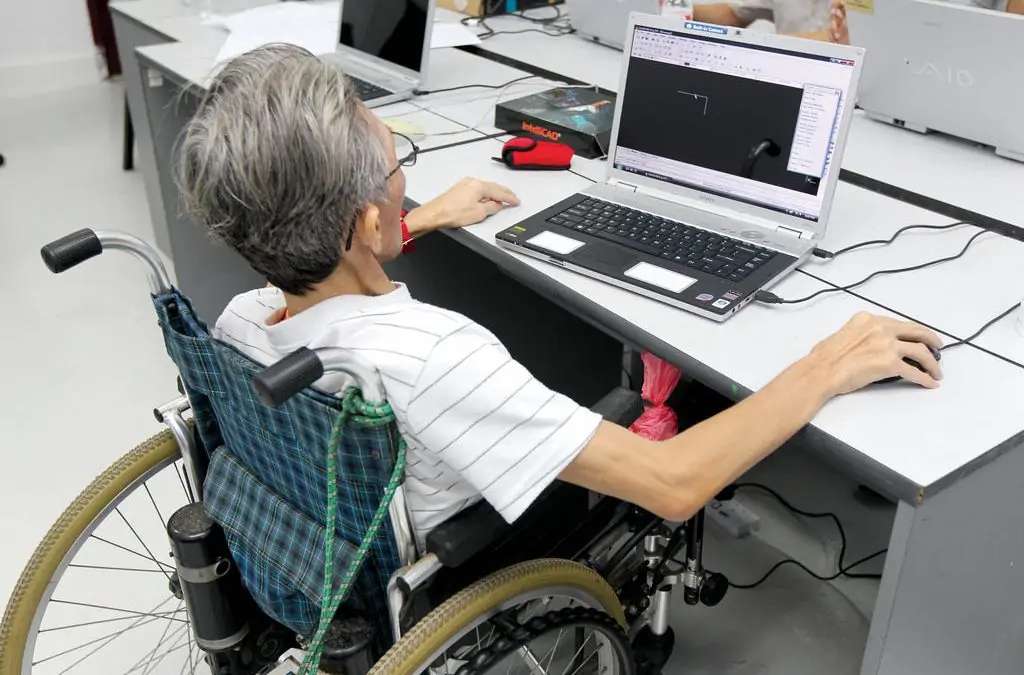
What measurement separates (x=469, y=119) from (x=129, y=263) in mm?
1583

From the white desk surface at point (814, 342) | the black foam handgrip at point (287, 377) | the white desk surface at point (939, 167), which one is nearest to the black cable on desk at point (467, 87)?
the white desk surface at point (939, 167)

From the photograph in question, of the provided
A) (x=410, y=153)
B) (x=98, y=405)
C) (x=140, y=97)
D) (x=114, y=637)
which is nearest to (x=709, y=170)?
(x=410, y=153)

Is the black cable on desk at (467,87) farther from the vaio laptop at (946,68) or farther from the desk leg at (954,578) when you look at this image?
the desk leg at (954,578)

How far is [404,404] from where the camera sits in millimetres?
892

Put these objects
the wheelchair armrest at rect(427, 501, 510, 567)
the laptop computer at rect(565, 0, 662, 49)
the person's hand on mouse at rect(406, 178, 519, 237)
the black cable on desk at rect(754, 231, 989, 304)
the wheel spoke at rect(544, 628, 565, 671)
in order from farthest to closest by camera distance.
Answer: the laptop computer at rect(565, 0, 662, 49) → the person's hand on mouse at rect(406, 178, 519, 237) → the black cable on desk at rect(754, 231, 989, 304) → the wheel spoke at rect(544, 628, 565, 671) → the wheelchair armrest at rect(427, 501, 510, 567)

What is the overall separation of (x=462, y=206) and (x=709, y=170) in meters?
0.39

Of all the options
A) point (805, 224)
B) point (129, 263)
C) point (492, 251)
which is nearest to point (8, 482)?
point (129, 263)

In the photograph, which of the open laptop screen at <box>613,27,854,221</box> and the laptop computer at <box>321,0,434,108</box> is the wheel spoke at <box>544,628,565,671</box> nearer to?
the open laptop screen at <box>613,27,854,221</box>

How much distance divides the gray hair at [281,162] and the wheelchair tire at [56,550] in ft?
1.38

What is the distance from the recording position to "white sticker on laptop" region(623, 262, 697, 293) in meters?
1.26

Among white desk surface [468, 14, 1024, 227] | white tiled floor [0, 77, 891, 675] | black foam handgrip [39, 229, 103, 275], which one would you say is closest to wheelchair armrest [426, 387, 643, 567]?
black foam handgrip [39, 229, 103, 275]

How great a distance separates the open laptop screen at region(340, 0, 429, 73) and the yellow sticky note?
2.83 feet

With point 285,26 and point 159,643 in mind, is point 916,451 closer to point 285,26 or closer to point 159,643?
point 159,643

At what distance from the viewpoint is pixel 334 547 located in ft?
3.36
